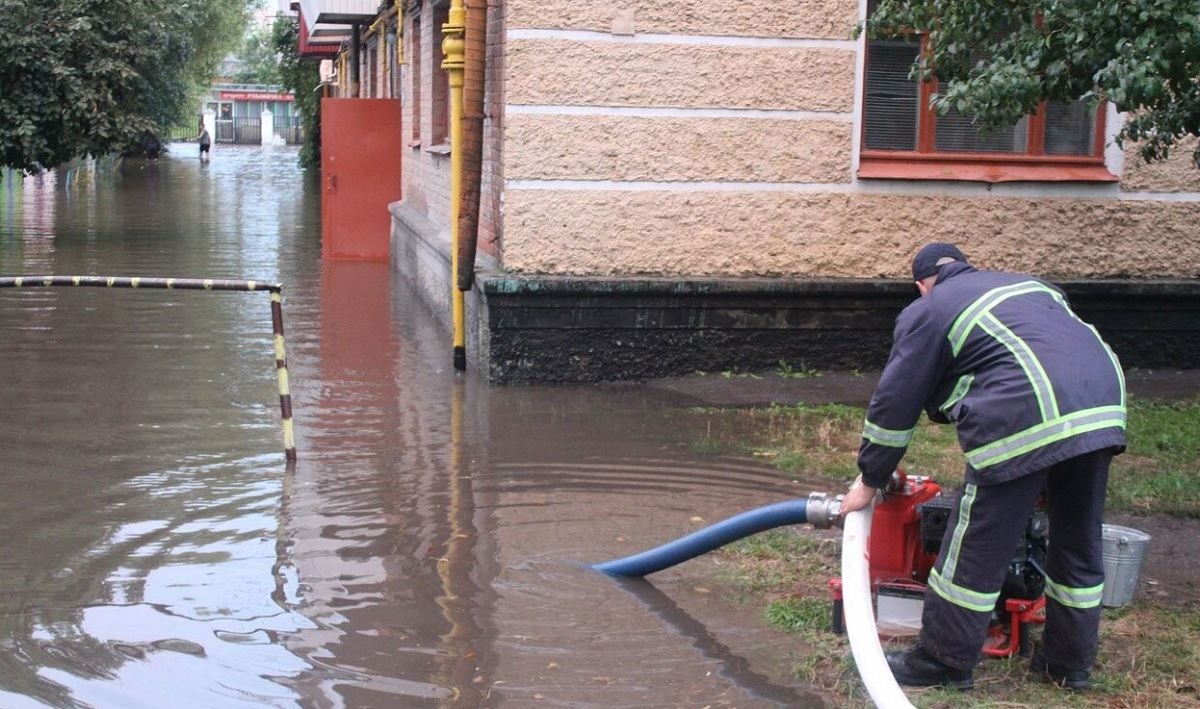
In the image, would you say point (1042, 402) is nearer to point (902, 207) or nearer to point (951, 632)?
point (951, 632)

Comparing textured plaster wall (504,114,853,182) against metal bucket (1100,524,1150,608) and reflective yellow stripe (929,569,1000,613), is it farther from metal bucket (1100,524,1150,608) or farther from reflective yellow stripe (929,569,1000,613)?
reflective yellow stripe (929,569,1000,613)

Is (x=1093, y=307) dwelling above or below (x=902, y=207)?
below

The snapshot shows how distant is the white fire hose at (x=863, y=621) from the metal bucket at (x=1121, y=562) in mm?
1131

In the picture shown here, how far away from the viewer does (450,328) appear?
12359 mm

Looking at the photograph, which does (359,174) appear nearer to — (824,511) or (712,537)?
(712,537)

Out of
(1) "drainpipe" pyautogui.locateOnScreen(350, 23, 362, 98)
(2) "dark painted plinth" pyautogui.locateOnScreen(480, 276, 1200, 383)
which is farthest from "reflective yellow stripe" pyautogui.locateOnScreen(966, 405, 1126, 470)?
(1) "drainpipe" pyautogui.locateOnScreen(350, 23, 362, 98)

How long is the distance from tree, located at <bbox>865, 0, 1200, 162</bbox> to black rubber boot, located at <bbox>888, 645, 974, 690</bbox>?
2329 millimetres

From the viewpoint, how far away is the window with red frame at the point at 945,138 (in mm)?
10297

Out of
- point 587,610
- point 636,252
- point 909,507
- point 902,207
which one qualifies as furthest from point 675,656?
point 902,207

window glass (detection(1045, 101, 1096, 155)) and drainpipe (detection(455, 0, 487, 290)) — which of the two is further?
window glass (detection(1045, 101, 1096, 155))

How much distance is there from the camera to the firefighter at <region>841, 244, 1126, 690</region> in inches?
177

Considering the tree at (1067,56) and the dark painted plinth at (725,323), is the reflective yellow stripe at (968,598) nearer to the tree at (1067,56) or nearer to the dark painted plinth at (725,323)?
the tree at (1067,56)

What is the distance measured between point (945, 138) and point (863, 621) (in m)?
6.51

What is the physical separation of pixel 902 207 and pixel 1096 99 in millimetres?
4047
